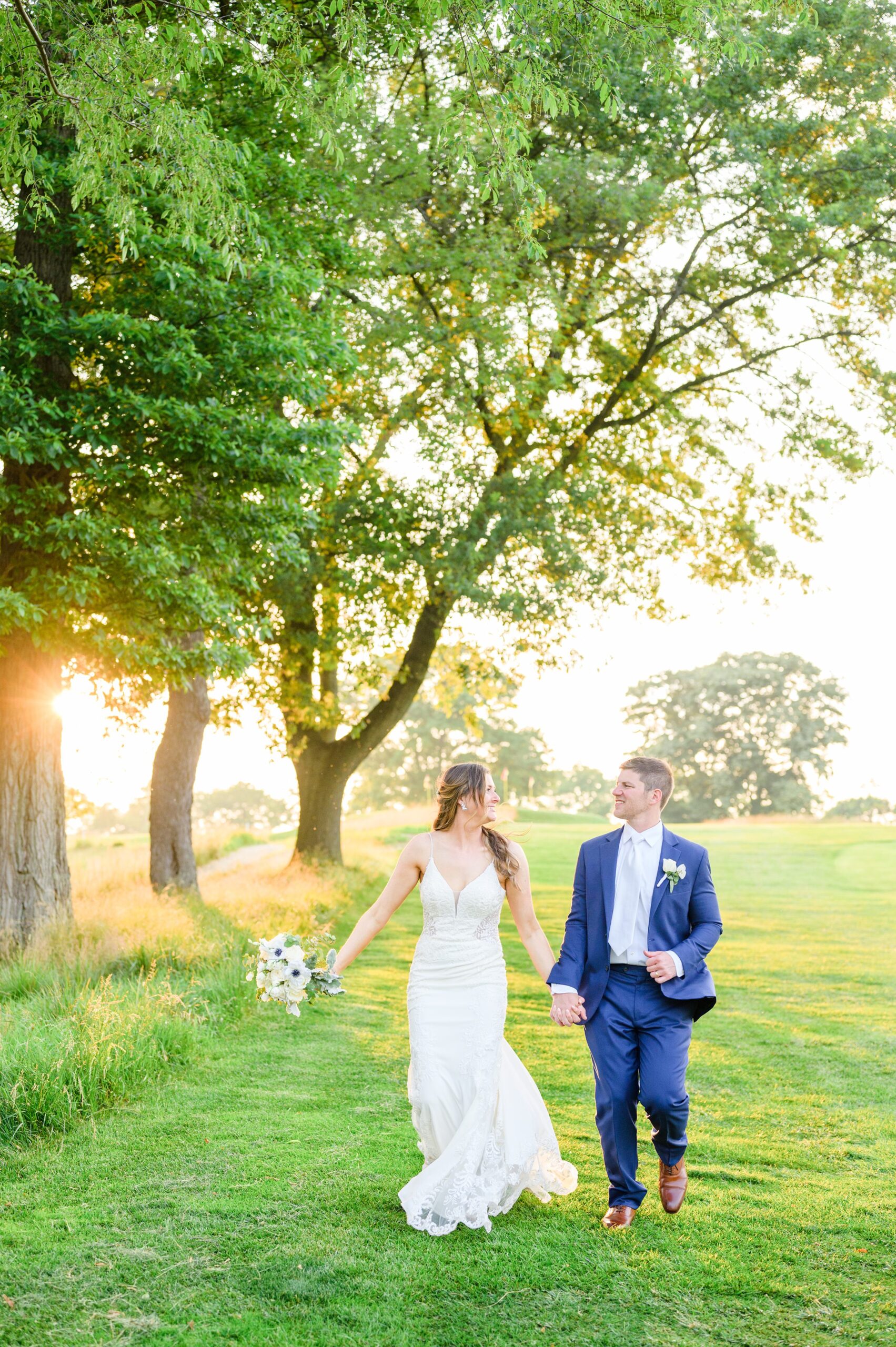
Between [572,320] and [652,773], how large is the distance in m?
12.6

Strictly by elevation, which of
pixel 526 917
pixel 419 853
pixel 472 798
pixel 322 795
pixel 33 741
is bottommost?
pixel 526 917

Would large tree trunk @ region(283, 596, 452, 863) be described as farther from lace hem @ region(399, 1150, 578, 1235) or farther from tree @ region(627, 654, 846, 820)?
tree @ region(627, 654, 846, 820)

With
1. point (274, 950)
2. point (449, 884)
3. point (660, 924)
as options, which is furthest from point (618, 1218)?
point (274, 950)

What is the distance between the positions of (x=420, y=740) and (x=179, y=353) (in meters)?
63.2

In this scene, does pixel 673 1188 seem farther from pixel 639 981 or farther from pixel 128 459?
pixel 128 459

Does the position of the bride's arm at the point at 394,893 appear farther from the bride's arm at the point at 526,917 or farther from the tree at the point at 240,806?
the tree at the point at 240,806

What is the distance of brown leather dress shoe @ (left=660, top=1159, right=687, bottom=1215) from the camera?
230 inches

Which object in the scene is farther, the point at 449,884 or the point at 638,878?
the point at 449,884

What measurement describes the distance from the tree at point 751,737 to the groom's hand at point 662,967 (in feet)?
195

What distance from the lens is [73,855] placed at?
93.1 feet

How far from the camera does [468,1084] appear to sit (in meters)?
5.76

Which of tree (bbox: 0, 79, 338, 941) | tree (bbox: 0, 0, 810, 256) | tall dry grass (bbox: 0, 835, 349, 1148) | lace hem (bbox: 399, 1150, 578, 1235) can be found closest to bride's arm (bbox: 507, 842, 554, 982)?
lace hem (bbox: 399, 1150, 578, 1235)

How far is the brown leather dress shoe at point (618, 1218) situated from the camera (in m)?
5.64

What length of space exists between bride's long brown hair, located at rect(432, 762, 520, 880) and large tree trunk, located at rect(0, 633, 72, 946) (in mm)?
7655
